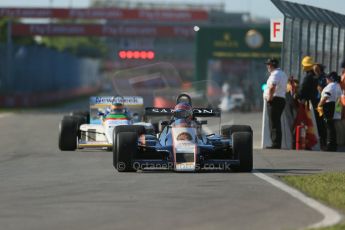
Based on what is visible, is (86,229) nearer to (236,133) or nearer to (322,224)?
(322,224)

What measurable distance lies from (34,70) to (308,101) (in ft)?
129

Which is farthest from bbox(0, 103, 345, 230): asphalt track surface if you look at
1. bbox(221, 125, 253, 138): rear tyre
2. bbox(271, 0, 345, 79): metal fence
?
bbox(271, 0, 345, 79): metal fence

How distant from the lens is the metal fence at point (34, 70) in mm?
53250

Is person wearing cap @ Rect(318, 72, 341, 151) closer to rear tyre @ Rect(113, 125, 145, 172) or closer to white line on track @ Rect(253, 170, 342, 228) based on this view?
rear tyre @ Rect(113, 125, 145, 172)

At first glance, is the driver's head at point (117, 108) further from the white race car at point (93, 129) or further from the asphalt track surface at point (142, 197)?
the asphalt track surface at point (142, 197)

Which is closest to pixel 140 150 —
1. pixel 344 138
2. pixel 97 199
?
pixel 97 199

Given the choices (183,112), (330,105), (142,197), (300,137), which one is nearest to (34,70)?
(300,137)

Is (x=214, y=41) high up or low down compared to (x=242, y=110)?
up

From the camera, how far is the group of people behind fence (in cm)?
2014

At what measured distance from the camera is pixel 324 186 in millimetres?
12758

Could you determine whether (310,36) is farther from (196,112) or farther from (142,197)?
(142,197)

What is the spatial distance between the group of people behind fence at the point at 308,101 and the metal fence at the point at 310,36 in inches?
36.7

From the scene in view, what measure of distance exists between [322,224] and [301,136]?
11214 millimetres

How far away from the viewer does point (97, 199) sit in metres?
11.5
